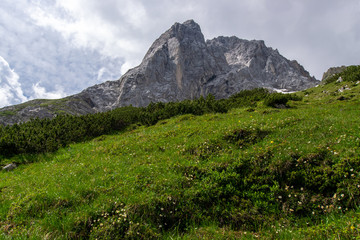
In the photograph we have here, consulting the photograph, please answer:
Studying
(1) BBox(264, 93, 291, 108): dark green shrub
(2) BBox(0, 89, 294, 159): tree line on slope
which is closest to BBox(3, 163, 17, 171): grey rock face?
(2) BBox(0, 89, 294, 159): tree line on slope

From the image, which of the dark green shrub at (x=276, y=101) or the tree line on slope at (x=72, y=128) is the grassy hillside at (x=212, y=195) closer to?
the tree line on slope at (x=72, y=128)

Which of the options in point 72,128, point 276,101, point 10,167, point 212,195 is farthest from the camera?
point 276,101

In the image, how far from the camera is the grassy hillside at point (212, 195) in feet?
17.5

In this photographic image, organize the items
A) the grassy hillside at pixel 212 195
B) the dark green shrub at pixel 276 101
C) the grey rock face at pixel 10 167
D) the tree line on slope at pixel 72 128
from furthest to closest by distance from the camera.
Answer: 1. the dark green shrub at pixel 276 101
2. the tree line on slope at pixel 72 128
3. the grey rock face at pixel 10 167
4. the grassy hillside at pixel 212 195

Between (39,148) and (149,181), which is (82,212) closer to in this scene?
(149,181)

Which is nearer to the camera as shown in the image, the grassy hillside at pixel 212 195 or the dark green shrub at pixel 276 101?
the grassy hillside at pixel 212 195

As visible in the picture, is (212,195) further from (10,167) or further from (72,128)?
(72,128)

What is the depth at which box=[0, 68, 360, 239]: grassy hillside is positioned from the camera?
17.5 feet

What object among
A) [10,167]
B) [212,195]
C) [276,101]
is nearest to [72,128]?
[10,167]

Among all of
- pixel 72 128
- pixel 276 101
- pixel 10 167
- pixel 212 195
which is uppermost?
pixel 276 101

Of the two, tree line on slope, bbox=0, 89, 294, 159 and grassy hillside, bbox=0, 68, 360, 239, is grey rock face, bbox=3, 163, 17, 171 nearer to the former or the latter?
tree line on slope, bbox=0, 89, 294, 159

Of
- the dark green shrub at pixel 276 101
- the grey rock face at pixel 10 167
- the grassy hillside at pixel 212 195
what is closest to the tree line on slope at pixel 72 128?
the dark green shrub at pixel 276 101

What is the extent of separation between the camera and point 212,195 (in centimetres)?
664

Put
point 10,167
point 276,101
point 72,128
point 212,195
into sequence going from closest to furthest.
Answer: point 212,195 → point 10,167 → point 72,128 → point 276,101
